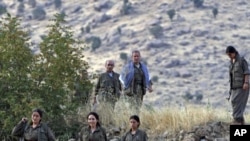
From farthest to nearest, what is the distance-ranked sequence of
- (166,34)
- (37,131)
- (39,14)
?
(39,14)
(166,34)
(37,131)

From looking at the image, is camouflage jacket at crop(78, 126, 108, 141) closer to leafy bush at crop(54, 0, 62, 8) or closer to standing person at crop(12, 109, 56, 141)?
standing person at crop(12, 109, 56, 141)

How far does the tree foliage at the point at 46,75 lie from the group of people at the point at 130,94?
1.56ft

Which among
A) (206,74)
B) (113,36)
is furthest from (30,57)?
Answer: (113,36)

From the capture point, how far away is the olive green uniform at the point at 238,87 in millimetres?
13523

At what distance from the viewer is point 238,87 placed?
44.7 ft

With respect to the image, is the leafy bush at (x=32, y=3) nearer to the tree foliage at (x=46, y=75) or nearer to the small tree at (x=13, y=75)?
the tree foliage at (x=46, y=75)

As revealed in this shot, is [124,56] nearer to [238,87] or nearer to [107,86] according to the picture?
[107,86]

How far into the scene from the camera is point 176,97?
48.6 metres

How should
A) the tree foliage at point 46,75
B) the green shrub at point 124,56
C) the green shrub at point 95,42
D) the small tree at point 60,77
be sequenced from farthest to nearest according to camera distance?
the green shrub at point 95,42
the green shrub at point 124,56
the small tree at point 60,77
the tree foliage at point 46,75

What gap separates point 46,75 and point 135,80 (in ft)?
5.49

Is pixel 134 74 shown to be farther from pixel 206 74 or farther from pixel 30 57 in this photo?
pixel 206 74

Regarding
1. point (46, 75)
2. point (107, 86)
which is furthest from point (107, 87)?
point (46, 75)

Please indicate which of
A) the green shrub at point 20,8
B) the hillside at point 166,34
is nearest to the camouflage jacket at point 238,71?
the hillside at point 166,34

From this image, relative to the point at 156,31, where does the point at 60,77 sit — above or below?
below
